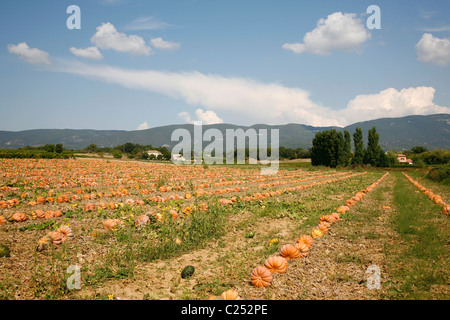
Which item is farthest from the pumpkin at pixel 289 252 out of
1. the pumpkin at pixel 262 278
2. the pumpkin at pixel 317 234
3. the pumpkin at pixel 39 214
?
the pumpkin at pixel 39 214

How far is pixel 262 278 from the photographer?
468 centimetres

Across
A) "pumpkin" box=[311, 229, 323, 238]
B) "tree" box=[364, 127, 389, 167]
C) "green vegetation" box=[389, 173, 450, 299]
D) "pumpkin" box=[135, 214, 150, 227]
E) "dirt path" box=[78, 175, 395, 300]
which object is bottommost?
"dirt path" box=[78, 175, 395, 300]

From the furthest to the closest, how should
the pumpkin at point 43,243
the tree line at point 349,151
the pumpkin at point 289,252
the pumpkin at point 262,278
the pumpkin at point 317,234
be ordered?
the tree line at point 349,151, the pumpkin at point 317,234, the pumpkin at point 43,243, the pumpkin at point 289,252, the pumpkin at point 262,278

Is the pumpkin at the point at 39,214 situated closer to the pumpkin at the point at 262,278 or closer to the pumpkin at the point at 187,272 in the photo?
the pumpkin at the point at 187,272

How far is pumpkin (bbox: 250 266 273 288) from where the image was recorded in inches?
183

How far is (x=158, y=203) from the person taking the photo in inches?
435

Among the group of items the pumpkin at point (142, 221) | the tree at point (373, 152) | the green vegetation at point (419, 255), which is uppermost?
the tree at point (373, 152)

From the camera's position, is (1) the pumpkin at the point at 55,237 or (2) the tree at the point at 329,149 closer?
(1) the pumpkin at the point at 55,237

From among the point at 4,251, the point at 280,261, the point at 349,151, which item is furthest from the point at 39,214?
the point at 349,151

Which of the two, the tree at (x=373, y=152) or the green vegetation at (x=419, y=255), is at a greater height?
the tree at (x=373, y=152)

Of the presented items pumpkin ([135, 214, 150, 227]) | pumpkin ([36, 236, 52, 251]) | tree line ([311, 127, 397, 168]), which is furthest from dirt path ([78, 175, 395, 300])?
tree line ([311, 127, 397, 168])

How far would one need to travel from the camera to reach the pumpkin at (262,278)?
465cm

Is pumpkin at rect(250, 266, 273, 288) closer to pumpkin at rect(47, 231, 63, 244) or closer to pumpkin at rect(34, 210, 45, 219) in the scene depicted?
pumpkin at rect(47, 231, 63, 244)
